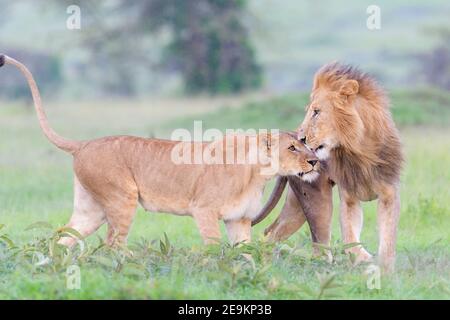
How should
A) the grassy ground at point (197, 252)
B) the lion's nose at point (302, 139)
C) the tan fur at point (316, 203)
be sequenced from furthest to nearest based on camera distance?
the tan fur at point (316, 203), the lion's nose at point (302, 139), the grassy ground at point (197, 252)

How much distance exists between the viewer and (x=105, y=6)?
810 inches

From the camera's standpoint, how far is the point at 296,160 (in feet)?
18.1

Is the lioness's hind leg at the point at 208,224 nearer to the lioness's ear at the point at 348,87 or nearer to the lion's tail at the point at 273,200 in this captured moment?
the lion's tail at the point at 273,200

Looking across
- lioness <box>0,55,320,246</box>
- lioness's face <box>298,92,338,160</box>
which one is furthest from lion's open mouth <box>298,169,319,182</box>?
lioness's face <box>298,92,338,160</box>

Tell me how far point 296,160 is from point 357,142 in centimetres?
38

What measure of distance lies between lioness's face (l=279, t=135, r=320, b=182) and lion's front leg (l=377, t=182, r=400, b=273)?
38cm

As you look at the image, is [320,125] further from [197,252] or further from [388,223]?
[197,252]

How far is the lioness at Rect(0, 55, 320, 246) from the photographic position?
18.0ft

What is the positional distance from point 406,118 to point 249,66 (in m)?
7.74

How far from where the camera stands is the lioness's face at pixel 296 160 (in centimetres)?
549

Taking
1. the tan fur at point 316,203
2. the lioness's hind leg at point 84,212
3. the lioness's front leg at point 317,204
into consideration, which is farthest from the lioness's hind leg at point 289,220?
the lioness's hind leg at point 84,212

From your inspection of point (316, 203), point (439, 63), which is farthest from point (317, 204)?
point (439, 63)

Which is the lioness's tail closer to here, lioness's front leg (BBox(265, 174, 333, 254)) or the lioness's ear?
lioness's front leg (BBox(265, 174, 333, 254))

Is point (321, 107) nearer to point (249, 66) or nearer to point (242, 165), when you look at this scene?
point (242, 165)
